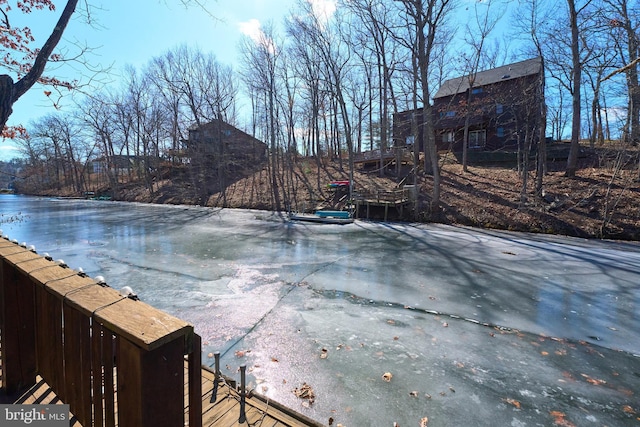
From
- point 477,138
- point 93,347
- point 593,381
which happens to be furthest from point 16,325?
point 477,138

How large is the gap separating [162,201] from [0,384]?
92.5 feet

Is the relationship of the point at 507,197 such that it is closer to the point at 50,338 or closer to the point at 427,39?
the point at 427,39

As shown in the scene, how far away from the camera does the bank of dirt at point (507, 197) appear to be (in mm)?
10922

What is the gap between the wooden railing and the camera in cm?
100

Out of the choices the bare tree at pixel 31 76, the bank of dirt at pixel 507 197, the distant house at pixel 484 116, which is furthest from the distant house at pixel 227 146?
the bare tree at pixel 31 76

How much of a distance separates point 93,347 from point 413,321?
3.48 meters

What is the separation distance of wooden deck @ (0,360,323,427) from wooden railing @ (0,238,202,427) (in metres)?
0.14

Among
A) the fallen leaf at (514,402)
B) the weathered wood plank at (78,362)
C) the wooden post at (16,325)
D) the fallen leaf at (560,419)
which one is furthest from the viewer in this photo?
the fallen leaf at (514,402)

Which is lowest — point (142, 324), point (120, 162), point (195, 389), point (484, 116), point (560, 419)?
point (560, 419)

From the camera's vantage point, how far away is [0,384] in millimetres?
1939

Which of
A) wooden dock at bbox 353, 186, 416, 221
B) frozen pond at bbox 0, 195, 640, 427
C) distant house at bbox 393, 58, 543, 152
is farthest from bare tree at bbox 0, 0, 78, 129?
distant house at bbox 393, 58, 543, 152

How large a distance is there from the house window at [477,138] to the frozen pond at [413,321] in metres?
20.3

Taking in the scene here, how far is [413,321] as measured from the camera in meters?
3.83

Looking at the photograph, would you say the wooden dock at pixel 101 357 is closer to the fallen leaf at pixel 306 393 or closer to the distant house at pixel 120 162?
the fallen leaf at pixel 306 393
